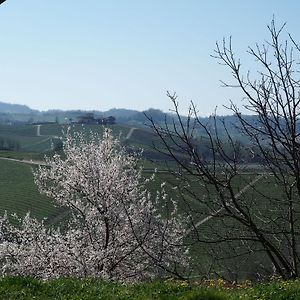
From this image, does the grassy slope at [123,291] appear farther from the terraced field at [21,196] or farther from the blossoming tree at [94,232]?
the terraced field at [21,196]

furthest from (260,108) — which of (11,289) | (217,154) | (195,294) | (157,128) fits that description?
(11,289)

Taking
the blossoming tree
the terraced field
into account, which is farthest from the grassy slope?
the terraced field

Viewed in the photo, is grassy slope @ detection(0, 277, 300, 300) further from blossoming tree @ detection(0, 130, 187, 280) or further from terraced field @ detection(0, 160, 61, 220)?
terraced field @ detection(0, 160, 61, 220)

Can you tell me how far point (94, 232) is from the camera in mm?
17953

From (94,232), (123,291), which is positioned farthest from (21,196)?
(123,291)

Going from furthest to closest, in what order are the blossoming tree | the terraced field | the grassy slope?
1. the terraced field
2. the blossoming tree
3. the grassy slope

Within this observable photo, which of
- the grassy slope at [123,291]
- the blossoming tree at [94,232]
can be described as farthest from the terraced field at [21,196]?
the grassy slope at [123,291]

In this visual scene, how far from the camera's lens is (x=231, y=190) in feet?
29.1

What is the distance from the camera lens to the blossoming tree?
16.4 meters

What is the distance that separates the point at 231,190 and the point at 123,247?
29.6 ft

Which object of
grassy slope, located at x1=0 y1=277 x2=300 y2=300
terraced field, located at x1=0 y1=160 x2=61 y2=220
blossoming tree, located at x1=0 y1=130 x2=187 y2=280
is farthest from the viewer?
terraced field, located at x1=0 y1=160 x2=61 y2=220

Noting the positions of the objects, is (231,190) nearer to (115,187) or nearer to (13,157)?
(115,187)

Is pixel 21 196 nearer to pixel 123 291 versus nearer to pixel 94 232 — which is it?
pixel 94 232

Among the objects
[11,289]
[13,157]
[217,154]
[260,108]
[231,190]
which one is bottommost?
A: [13,157]
